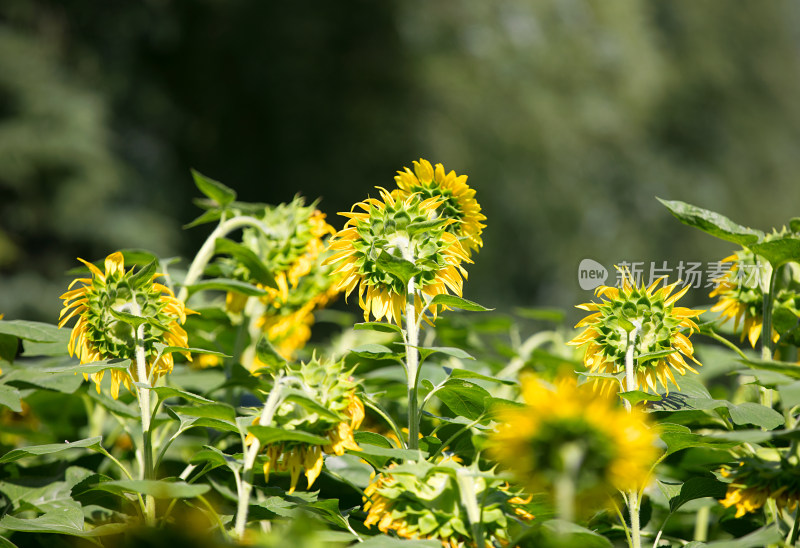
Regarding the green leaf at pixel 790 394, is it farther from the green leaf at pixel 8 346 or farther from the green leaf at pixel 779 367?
the green leaf at pixel 8 346

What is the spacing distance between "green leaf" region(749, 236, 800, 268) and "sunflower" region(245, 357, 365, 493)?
0.38 metres

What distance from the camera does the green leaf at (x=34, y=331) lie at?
68 centimetres

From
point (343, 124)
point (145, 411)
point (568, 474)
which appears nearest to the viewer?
point (568, 474)

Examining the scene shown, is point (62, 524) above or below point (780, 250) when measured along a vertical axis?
below

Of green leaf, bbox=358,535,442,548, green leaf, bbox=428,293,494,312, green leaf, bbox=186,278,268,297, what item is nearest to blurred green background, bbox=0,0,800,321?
green leaf, bbox=186,278,268,297

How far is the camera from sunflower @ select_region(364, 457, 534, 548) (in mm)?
521

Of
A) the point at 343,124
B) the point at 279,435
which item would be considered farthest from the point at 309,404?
the point at 343,124

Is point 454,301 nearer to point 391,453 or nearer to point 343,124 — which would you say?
point 391,453

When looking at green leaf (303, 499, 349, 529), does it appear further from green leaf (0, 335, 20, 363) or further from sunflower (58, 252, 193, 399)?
green leaf (0, 335, 20, 363)

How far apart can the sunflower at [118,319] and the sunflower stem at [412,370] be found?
203mm

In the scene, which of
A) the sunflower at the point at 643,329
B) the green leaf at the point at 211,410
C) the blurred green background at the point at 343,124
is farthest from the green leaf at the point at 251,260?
the blurred green background at the point at 343,124

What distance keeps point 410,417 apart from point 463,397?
0.06 meters

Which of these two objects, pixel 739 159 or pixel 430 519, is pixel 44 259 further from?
pixel 739 159

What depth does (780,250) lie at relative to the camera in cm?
65
